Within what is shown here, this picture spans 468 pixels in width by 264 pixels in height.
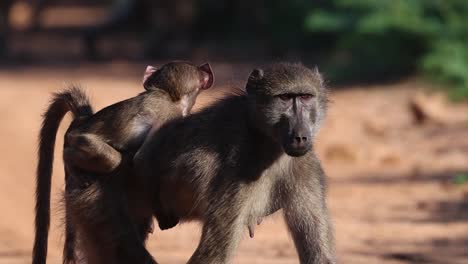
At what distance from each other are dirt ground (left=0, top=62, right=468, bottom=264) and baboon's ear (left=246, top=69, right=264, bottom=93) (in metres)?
0.23

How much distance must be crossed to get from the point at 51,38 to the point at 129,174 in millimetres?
23590

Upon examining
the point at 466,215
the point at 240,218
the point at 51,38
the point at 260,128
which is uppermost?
the point at 260,128

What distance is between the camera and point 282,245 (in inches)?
333

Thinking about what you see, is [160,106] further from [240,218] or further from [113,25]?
[113,25]

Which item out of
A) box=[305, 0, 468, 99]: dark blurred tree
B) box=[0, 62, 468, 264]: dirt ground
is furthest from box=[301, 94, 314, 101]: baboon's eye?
box=[305, 0, 468, 99]: dark blurred tree

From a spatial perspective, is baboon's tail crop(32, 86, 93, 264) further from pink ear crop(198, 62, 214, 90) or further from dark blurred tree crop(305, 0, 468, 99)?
dark blurred tree crop(305, 0, 468, 99)

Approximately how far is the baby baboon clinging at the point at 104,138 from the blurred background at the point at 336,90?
25 centimetres

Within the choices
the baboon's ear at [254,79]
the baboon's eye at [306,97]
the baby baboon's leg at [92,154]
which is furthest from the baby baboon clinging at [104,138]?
the baboon's eye at [306,97]

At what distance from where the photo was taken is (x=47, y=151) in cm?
606

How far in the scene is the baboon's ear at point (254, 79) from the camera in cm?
531

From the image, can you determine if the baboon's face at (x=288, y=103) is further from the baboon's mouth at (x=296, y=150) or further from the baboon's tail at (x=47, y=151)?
the baboon's tail at (x=47, y=151)

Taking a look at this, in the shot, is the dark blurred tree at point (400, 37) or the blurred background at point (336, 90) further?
the dark blurred tree at point (400, 37)

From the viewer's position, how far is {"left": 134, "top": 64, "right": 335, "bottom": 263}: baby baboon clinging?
509 centimetres

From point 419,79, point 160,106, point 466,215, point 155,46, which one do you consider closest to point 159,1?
point 155,46
